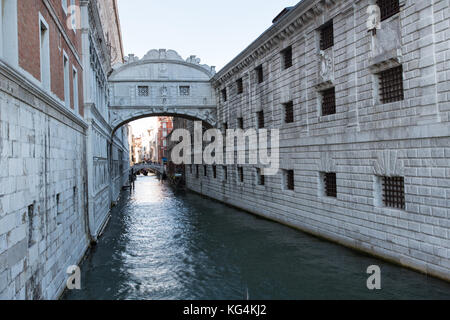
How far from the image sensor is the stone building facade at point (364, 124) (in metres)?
8.99

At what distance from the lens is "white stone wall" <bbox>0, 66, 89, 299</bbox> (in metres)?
5.26

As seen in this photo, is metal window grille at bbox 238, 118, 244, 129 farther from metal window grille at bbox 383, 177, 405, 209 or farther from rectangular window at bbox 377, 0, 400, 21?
metal window grille at bbox 383, 177, 405, 209

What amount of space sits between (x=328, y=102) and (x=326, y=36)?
7.68 ft

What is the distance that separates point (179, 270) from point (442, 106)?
7726 millimetres

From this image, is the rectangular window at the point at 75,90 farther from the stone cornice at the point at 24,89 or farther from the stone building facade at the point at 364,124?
the stone building facade at the point at 364,124

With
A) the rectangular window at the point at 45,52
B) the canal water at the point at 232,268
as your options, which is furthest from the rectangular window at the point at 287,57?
the rectangular window at the point at 45,52

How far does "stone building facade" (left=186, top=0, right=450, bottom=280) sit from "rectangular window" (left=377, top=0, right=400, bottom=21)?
0.04 m

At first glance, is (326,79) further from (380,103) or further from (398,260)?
(398,260)

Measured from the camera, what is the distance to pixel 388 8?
10.5m

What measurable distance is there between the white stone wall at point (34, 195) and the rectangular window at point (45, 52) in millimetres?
509

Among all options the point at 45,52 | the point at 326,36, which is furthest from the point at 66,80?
the point at 326,36

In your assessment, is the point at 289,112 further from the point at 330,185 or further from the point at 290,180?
the point at 330,185

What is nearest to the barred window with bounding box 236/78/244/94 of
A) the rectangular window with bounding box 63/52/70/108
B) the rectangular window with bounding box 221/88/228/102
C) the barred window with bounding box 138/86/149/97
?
the rectangular window with bounding box 221/88/228/102

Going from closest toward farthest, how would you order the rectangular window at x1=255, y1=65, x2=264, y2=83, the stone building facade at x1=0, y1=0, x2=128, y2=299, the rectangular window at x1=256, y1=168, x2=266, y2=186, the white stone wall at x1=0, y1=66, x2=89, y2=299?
the white stone wall at x1=0, y1=66, x2=89, y2=299 → the stone building facade at x1=0, y1=0, x2=128, y2=299 → the rectangular window at x1=255, y1=65, x2=264, y2=83 → the rectangular window at x1=256, y1=168, x2=266, y2=186
